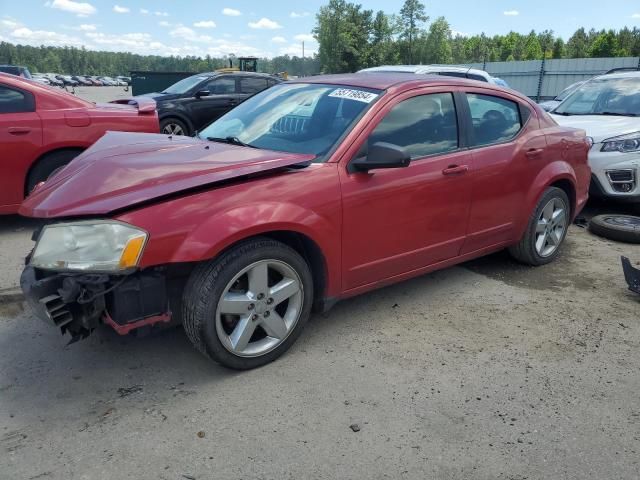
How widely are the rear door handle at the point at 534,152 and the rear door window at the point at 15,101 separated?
477 centimetres

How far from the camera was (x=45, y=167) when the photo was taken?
5488 mm

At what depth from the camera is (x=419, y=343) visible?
3.48 meters

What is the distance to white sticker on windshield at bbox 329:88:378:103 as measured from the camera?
11.7 ft

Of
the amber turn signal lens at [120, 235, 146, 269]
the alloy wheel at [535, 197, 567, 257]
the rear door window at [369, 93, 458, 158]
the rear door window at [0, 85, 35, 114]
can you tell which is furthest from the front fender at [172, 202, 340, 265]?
the rear door window at [0, 85, 35, 114]

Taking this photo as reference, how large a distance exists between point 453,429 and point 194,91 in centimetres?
991

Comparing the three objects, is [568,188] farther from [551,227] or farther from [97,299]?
[97,299]

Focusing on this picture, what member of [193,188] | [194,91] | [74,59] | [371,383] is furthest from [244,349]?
[74,59]

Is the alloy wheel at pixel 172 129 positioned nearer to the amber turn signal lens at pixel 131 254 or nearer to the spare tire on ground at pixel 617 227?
the spare tire on ground at pixel 617 227

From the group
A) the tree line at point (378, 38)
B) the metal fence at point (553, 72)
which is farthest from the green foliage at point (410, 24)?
the metal fence at point (553, 72)

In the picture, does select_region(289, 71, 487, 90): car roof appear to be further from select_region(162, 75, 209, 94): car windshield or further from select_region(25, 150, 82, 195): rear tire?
select_region(162, 75, 209, 94): car windshield

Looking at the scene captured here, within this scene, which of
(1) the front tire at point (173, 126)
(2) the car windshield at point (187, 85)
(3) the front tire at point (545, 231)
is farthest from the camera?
(2) the car windshield at point (187, 85)

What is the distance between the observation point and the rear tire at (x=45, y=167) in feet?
17.8

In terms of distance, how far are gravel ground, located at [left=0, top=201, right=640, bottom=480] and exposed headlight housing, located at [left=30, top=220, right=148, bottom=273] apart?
0.71m

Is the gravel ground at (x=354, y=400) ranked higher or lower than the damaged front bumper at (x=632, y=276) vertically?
lower
